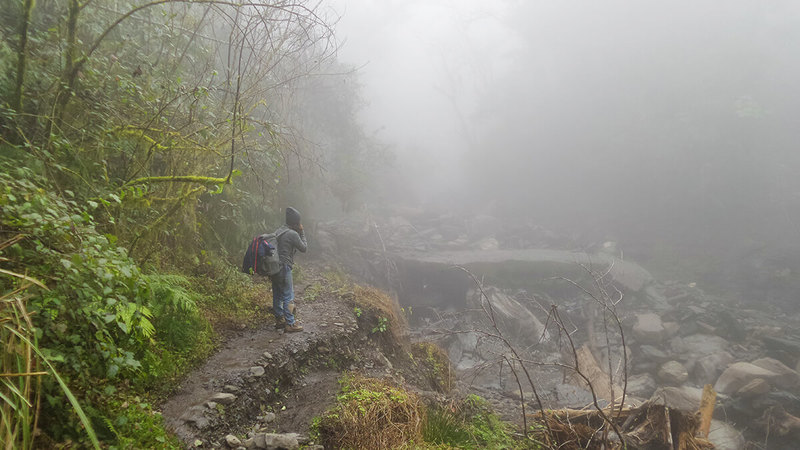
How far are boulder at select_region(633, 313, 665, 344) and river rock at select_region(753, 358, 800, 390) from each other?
221cm

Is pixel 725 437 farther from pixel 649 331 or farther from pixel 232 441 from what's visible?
pixel 232 441

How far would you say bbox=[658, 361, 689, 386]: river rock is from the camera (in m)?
9.36

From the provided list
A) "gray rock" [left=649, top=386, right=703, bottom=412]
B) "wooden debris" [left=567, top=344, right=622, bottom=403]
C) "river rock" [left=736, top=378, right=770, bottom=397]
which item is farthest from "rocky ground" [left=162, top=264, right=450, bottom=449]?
"river rock" [left=736, top=378, right=770, bottom=397]

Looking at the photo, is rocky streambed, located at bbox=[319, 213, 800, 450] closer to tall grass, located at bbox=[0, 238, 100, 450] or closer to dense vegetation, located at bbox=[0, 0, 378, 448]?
dense vegetation, located at bbox=[0, 0, 378, 448]

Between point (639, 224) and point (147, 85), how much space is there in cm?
2228

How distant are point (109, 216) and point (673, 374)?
12.2 metres

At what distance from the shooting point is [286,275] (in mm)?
5629

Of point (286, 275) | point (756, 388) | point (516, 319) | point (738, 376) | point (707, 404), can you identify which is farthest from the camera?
point (516, 319)

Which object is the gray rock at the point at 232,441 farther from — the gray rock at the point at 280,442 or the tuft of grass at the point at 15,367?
the tuft of grass at the point at 15,367

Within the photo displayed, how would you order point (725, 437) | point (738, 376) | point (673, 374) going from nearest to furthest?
point (725, 437) → point (738, 376) → point (673, 374)

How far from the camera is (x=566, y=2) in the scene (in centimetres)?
2669

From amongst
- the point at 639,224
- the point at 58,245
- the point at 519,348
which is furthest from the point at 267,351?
the point at 639,224

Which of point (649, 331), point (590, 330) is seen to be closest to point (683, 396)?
point (649, 331)

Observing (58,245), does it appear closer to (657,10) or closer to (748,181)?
(748,181)
